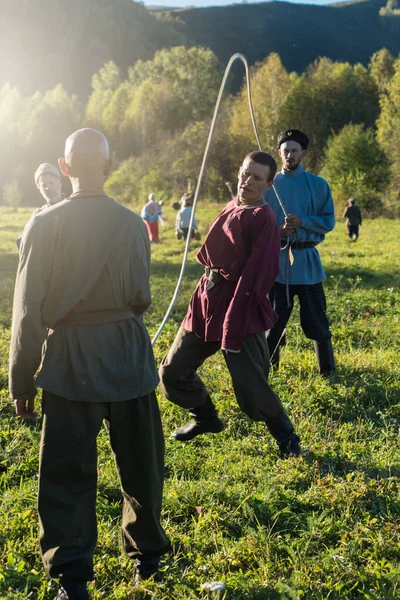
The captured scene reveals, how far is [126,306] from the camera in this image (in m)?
2.58

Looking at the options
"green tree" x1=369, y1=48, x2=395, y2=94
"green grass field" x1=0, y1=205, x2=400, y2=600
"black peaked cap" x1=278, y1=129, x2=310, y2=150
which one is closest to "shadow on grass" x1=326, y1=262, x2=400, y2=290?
"green grass field" x1=0, y1=205, x2=400, y2=600

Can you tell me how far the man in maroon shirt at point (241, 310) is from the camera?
364cm

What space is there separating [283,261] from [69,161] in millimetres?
3072

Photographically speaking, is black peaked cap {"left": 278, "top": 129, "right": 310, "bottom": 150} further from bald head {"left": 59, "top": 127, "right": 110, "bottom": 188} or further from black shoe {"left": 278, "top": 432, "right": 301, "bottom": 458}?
bald head {"left": 59, "top": 127, "right": 110, "bottom": 188}

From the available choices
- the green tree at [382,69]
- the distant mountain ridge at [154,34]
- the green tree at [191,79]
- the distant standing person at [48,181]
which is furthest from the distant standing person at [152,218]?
the distant mountain ridge at [154,34]

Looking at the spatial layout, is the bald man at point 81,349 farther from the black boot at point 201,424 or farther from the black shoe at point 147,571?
the black boot at point 201,424

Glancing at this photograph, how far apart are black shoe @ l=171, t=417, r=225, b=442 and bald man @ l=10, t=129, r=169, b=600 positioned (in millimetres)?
1472

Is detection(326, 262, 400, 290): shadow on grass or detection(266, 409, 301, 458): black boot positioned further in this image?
detection(326, 262, 400, 290): shadow on grass

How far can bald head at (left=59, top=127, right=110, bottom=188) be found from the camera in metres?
2.45

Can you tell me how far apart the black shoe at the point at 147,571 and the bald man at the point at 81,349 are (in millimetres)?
272

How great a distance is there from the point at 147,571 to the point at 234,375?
136cm

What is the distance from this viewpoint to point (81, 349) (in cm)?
253

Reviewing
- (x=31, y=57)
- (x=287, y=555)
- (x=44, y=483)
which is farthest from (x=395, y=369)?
(x=31, y=57)

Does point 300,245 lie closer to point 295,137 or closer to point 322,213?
point 322,213
